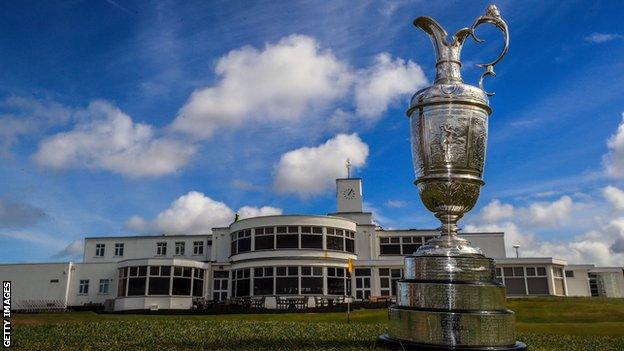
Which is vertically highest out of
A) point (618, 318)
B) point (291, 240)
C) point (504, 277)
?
point (291, 240)

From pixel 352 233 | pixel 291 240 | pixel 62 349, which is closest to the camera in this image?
pixel 62 349

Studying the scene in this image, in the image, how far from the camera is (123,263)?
34.0 meters

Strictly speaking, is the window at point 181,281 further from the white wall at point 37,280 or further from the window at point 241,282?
the white wall at point 37,280

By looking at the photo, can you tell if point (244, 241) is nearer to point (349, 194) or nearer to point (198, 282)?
point (198, 282)

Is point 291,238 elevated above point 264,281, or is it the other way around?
point 291,238

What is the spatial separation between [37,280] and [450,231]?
4072 cm

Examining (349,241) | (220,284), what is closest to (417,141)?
(349,241)

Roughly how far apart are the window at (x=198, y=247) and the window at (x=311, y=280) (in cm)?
1115

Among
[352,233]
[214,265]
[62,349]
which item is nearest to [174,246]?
[214,265]

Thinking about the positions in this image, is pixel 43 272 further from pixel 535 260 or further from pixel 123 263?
pixel 535 260

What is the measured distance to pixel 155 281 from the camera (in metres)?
33.2

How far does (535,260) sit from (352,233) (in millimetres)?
13168

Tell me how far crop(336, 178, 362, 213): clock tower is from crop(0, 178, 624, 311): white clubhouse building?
0.09 metres

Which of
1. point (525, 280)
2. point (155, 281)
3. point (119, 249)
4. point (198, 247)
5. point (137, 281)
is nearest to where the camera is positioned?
point (155, 281)
